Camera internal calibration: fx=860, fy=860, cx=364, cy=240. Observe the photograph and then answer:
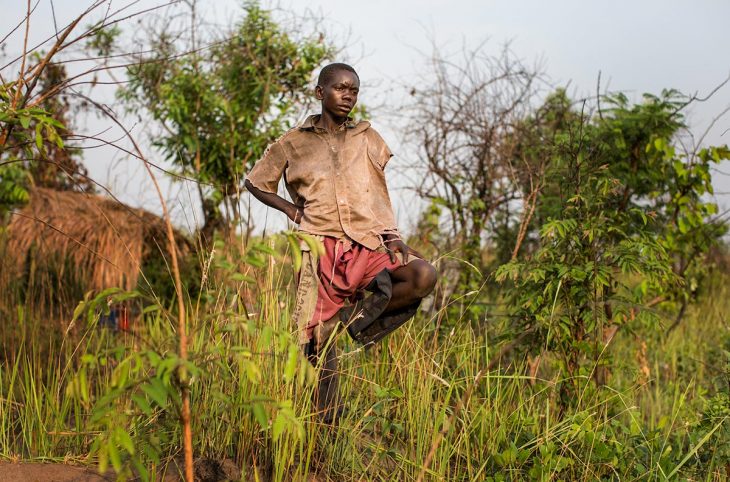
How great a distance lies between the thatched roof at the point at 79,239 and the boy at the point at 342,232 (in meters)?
2.86

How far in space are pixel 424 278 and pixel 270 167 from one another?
2.89 ft

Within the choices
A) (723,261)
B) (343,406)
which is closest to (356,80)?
(343,406)

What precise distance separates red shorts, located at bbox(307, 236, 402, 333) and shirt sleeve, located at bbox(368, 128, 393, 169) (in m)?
0.41

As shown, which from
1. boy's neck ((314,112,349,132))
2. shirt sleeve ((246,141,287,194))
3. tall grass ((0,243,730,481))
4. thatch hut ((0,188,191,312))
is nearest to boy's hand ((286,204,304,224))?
shirt sleeve ((246,141,287,194))

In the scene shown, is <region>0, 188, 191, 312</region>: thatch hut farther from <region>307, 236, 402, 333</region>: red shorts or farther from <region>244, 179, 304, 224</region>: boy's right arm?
<region>307, 236, 402, 333</region>: red shorts

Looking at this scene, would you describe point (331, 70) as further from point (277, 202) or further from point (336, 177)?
point (277, 202)

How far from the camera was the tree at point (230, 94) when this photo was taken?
736cm

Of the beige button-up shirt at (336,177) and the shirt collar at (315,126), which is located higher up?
the shirt collar at (315,126)

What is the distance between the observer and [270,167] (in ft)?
12.7

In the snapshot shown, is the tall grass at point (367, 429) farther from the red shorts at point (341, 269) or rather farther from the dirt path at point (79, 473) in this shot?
the red shorts at point (341, 269)

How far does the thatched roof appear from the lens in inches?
259

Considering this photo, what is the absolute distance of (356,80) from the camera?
3.69m

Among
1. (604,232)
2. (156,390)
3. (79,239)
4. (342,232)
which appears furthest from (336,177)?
(79,239)

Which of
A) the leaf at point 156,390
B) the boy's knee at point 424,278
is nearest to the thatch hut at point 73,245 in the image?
the boy's knee at point 424,278
